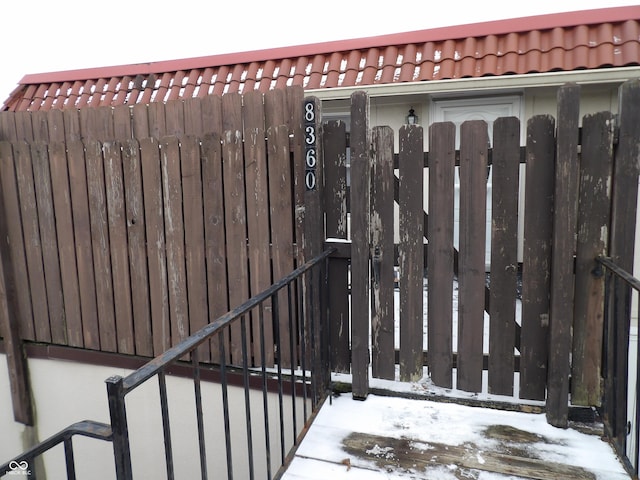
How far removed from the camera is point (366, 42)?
539cm

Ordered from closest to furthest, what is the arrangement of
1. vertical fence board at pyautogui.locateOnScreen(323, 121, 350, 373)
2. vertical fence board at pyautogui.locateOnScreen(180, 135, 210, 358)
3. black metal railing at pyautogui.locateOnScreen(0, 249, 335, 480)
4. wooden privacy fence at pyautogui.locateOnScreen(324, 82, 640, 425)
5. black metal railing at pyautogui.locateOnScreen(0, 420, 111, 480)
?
black metal railing at pyautogui.locateOnScreen(0, 420, 111, 480) → wooden privacy fence at pyautogui.locateOnScreen(324, 82, 640, 425) → black metal railing at pyautogui.locateOnScreen(0, 249, 335, 480) → vertical fence board at pyautogui.locateOnScreen(323, 121, 350, 373) → vertical fence board at pyautogui.locateOnScreen(180, 135, 210, 358)

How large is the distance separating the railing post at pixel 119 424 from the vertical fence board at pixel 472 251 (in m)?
2.08

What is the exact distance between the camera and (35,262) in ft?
12.1

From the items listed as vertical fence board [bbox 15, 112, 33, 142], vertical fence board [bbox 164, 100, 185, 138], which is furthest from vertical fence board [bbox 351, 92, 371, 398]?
vertical fence board [bbox 15, 112, 33, 142]

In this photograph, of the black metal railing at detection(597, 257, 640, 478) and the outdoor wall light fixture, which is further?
the outdoor wall light fixture

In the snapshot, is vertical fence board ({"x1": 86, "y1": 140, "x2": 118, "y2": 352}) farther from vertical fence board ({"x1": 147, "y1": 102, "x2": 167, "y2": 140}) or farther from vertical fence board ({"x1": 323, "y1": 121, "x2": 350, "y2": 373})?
vertical fence board ({"x1": 323, "y1": 121, "x2": 350, "y2": 373})

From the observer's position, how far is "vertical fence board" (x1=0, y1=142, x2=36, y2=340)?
3643 millimetres

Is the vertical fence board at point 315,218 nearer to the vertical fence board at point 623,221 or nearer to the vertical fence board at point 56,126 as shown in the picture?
the vertical fence board at point 623,221

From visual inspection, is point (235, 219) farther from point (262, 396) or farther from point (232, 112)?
point (262, 396)

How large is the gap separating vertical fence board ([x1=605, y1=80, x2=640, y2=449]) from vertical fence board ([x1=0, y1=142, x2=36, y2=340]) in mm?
4497

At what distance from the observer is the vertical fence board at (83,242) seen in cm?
340

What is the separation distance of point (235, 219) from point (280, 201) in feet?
1.25

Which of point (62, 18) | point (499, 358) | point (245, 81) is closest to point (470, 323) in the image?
point (499, 358)

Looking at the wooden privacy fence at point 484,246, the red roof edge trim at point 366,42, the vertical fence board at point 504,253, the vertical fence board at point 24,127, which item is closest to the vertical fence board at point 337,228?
the wooden privacy fence at point 484,246
